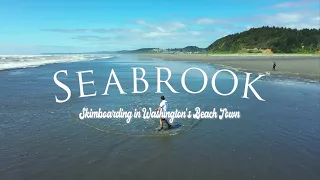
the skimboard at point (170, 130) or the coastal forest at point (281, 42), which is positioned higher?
the coastal forest at point (281, 42)

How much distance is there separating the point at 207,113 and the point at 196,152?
18.6 ft

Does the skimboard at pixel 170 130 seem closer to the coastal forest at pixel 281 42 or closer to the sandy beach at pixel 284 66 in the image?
the sandy beach at pixel 284 66

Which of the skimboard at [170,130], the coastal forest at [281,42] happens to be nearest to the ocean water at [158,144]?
the skimboard at [170,130]

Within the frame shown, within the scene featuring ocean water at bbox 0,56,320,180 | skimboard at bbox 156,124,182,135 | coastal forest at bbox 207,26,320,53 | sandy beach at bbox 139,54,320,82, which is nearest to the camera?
ocean water at bbox 0,56,320,180

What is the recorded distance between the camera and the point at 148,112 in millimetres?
15070

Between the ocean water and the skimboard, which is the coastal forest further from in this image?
the skimboard

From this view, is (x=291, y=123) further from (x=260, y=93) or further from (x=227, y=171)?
(x=260, y=93)

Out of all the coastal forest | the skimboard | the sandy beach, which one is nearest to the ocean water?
the skimboard

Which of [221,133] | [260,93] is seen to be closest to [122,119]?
[221,133]

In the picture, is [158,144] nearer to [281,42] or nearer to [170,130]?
[170,130]

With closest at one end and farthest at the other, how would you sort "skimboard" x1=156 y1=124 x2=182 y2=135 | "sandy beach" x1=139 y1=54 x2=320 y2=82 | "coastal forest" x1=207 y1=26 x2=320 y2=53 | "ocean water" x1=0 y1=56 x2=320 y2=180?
"ocean water" x1=0 y1=56 x2=320 y2=180 < "skimboard" x1=156 y1=124 x2=182 y2=135 < "sandy beach" x1=139 y1=54 x2=320 y2=82 < "coastal forest" x1=207 y1=26 x2=320 y2=53

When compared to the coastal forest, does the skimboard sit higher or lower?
lower

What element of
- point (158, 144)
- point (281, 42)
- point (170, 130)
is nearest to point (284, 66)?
point (170, 130)

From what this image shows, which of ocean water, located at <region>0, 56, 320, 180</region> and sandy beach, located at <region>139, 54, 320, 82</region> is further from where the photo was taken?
sandy beach, located at <region>139, 54, 320, 82</region>
